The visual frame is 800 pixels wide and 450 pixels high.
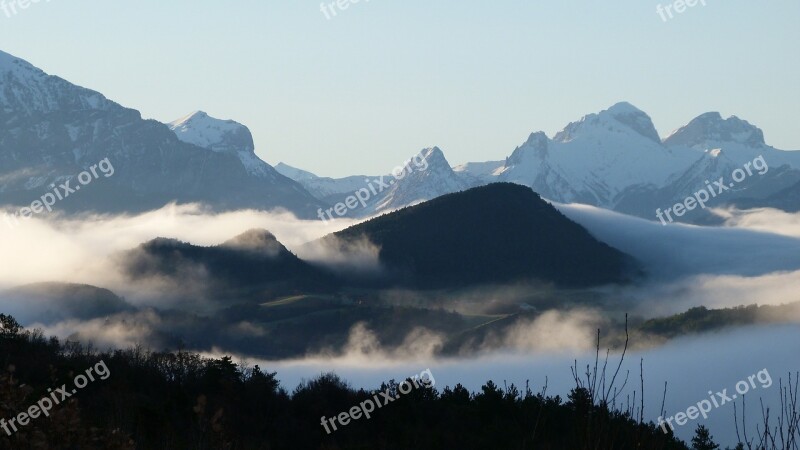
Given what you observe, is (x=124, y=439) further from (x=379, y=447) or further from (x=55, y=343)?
(x=55, y=343)

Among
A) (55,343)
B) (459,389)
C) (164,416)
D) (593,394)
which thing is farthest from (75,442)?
(55,343)

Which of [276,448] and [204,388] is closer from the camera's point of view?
[276,448]

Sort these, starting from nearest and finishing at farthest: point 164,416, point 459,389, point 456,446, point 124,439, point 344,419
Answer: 1. point 124,439
2. point 164,416
3. point 456,446
4. point 344,419
5. point 459,389

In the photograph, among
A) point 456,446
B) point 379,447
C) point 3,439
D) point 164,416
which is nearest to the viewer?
point 3,439

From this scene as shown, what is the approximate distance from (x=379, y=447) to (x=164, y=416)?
1149cm

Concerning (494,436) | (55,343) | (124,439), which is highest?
(55,343)

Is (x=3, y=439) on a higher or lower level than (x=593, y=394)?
higher

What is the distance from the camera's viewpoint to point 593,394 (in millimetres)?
26156

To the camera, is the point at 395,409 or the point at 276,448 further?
the point at 395,409

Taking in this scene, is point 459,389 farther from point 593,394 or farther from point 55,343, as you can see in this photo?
point 593,394

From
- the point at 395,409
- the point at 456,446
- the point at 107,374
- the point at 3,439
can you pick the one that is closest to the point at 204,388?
the point at 107,374

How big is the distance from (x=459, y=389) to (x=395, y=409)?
10.4 meters

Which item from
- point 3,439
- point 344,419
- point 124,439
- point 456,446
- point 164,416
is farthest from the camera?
point 344,419

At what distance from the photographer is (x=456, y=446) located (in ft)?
209
